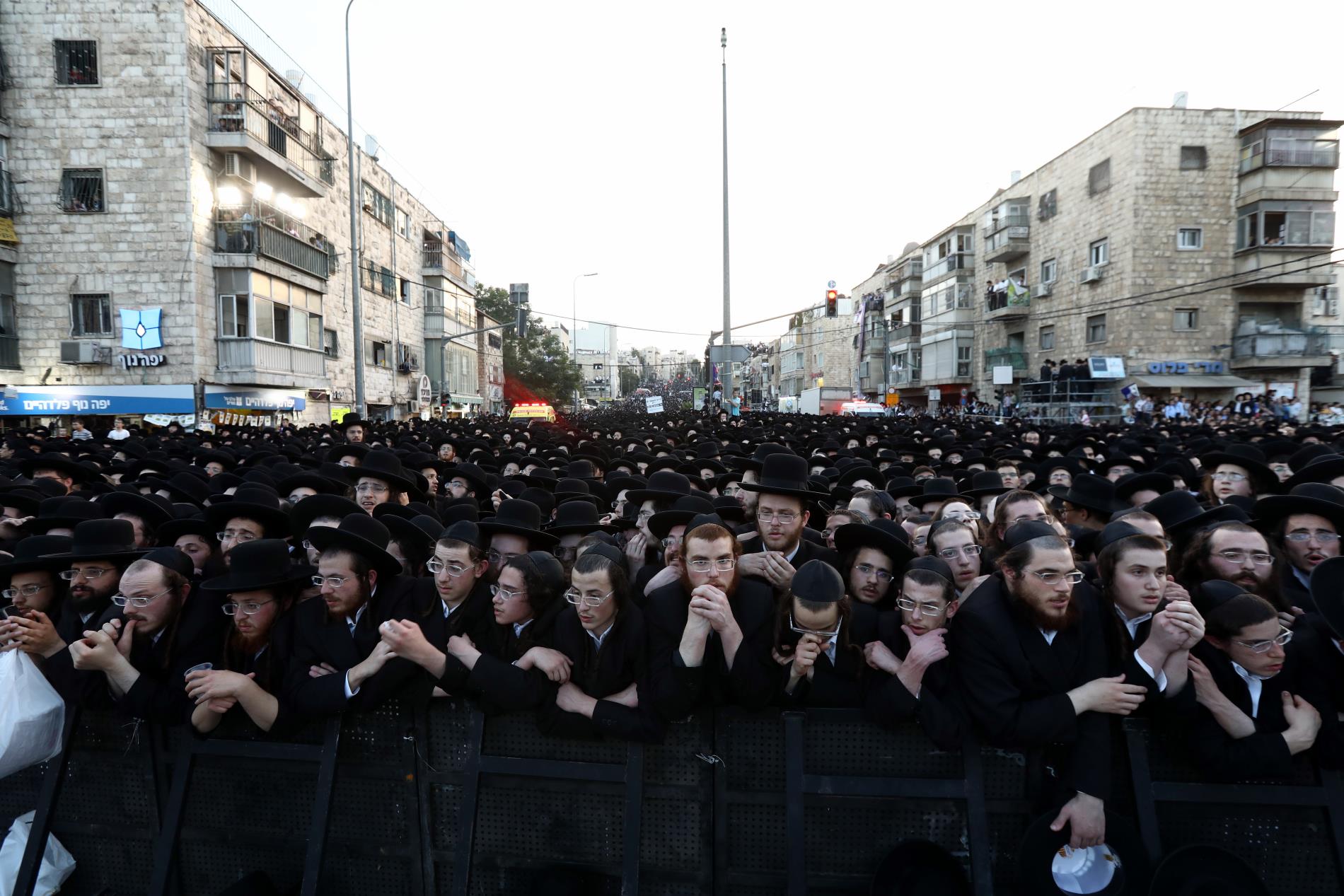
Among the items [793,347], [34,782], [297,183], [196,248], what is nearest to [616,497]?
[34,782]

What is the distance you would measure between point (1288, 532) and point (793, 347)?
99113 mm

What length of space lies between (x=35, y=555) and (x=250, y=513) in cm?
138

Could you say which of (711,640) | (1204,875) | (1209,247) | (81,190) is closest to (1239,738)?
(1204,875)

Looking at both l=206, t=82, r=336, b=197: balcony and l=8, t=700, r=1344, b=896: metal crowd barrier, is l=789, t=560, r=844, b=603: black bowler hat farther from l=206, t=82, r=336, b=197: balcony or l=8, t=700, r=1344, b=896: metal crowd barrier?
l=206, t=82, r=336, b=197: balcony

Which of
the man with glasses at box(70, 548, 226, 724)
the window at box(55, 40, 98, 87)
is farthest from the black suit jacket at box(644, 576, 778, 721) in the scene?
the window at box(55, 40, 98, 87)

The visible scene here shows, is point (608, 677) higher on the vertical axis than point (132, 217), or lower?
lower

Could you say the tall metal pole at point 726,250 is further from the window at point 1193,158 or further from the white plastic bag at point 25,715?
the white plastic bag at point 25,715

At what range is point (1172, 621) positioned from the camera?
327 cm

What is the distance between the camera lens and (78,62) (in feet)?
78.3

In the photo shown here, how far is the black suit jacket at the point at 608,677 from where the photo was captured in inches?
142

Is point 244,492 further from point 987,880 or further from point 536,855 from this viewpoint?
point 987,880

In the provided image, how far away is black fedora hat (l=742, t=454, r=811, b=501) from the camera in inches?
213

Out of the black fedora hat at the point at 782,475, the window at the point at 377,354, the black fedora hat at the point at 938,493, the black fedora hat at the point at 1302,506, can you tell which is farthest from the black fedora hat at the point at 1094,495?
the window at the point at 377,354

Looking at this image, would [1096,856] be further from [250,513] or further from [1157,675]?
[250,513]
